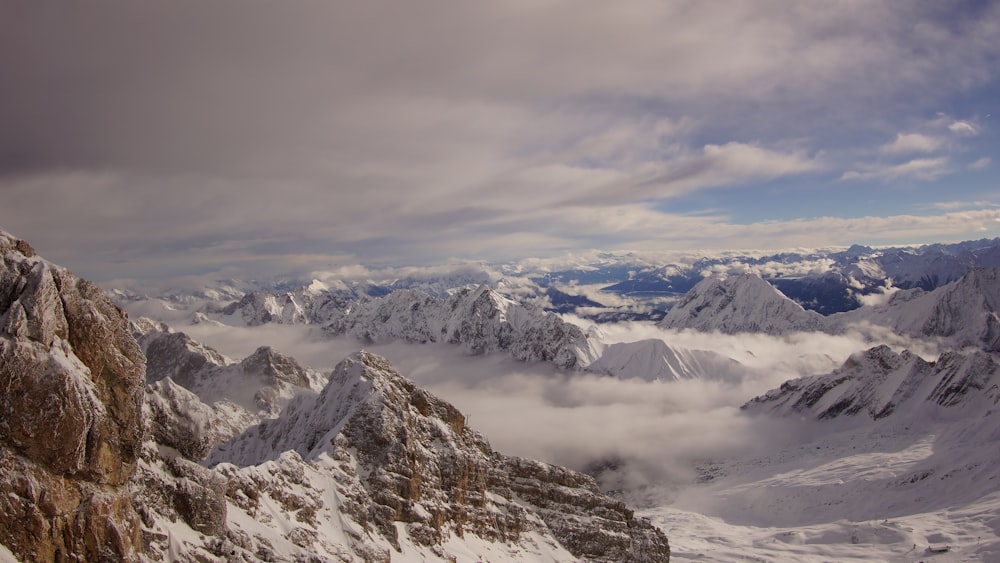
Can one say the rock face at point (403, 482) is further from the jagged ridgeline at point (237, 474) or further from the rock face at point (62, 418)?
the rock face at point (62, 418)

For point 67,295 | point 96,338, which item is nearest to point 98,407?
point 96,338

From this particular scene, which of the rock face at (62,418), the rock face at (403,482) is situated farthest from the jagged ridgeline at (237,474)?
the rock face at (403,482)

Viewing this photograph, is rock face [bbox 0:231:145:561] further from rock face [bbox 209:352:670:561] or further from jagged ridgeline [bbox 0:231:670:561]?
rock face [bbox 209:352:670:561]

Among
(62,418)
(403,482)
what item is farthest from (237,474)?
(62,418)

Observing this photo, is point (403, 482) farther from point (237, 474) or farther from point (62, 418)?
point (62, 418)

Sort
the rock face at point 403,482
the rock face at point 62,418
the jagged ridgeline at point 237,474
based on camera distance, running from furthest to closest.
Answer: the rock face at point 403,482, the jagged ridgeline at point 237,474, the rock face at point 62,418

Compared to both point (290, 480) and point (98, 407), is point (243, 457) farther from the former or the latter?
point (98, 407)
